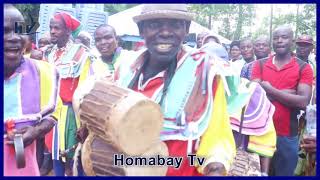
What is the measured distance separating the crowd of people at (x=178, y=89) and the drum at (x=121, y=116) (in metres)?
0.19

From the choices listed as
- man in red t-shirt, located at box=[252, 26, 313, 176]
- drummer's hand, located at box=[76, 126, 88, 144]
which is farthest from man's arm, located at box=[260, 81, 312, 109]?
drummer's hand, located at box=[76, 126, 88, 144]

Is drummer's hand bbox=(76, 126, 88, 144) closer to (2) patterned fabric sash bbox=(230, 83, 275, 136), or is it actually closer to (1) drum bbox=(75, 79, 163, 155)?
(1) drum bbox=(75, 79, 163, 155)

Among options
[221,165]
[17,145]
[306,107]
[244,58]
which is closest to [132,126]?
[221,165]

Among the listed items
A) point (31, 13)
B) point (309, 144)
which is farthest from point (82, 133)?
point (309, 144)

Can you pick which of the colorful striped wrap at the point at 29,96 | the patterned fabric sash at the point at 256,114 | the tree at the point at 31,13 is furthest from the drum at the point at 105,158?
the tree at the point at 31,13

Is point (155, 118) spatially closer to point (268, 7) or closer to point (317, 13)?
point (268, 7)

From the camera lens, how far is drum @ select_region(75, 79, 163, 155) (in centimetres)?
315

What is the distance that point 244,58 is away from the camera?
3.89m

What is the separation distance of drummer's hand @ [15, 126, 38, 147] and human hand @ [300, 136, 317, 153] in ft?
6.74

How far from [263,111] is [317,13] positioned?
83 cm

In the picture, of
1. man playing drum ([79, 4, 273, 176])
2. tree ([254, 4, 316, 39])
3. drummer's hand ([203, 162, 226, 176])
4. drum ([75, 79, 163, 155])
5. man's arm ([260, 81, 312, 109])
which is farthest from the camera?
man's arm ([260, 81, 312, 109])

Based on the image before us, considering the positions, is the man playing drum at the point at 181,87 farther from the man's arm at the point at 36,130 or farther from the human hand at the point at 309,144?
the human hand at the point at 309,144

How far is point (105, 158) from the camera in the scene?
3.44 meters

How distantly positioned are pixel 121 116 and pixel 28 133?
85cm
